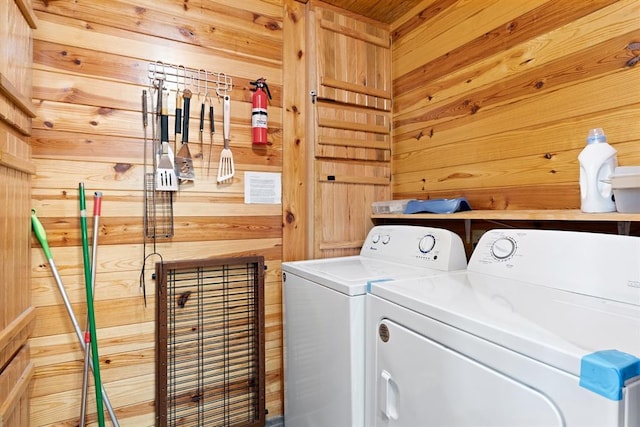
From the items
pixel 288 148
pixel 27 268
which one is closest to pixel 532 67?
pixel 288 148

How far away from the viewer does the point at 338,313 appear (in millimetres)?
1323

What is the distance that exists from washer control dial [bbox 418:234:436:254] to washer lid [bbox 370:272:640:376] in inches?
13.5

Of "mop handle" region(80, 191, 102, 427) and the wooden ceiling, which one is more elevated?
the wooden ceiling

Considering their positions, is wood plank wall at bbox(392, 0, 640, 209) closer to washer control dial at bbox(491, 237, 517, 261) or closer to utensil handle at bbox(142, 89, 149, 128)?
washer control dial at bbox(491, 237, 517, 261)

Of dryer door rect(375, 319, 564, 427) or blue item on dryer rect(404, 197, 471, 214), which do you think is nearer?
dryer door rect(375, 319, 564, 427)

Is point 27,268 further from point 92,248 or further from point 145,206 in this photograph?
point 145,206

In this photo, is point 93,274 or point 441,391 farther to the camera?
point 93,274

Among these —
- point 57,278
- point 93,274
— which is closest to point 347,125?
point 93,274

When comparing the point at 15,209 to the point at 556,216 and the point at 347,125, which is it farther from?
the point at 556,216

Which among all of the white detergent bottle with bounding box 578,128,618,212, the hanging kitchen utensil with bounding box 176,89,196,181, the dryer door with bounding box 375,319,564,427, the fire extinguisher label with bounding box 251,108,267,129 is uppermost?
the fire extinguisher label with bounding box 251,108,267,129

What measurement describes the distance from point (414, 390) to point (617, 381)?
0.52 meters

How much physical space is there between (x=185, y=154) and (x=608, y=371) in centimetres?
163

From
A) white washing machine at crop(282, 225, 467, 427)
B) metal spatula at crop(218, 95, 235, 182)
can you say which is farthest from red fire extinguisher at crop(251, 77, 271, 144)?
white washing machine at crop(282, 225, 467, 427)

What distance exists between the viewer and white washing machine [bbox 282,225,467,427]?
1.26 meters
